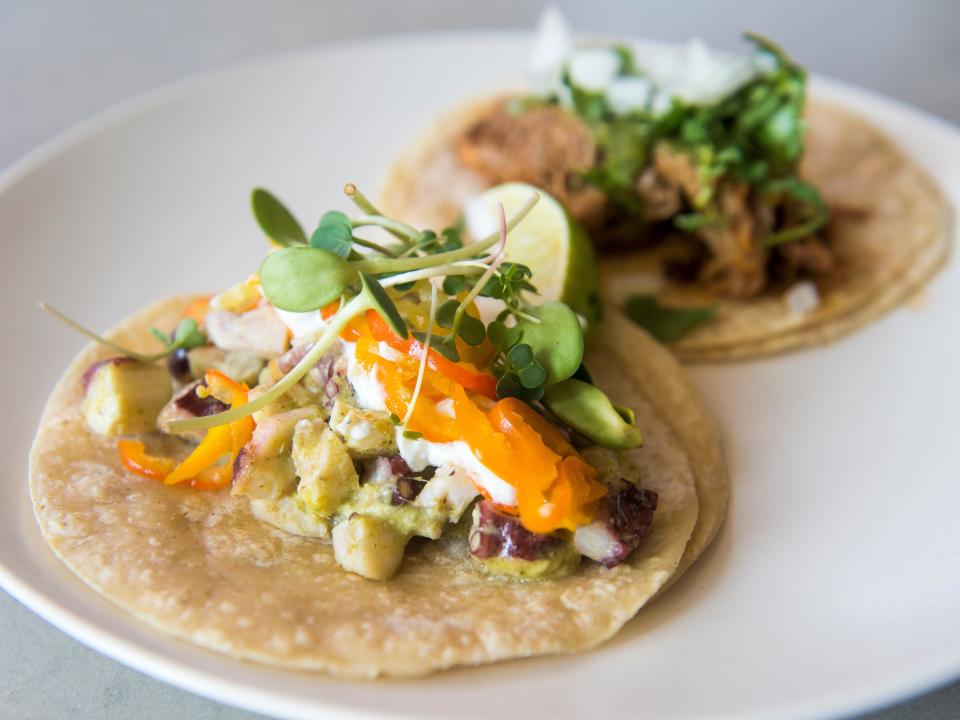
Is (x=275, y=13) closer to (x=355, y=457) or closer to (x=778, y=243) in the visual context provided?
(x=778, y=243)

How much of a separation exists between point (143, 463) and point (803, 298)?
2.91m

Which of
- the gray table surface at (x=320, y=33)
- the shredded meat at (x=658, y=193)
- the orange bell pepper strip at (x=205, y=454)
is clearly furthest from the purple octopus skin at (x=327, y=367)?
the gray table surface at (x=320, y=33)

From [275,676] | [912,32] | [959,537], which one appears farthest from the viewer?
[912,32]

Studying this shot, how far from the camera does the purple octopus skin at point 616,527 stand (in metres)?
2.93

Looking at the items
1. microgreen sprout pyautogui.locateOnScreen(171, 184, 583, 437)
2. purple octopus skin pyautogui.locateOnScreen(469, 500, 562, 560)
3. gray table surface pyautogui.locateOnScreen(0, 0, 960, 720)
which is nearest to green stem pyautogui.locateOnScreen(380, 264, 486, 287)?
microgreen sprout pyautogui.locateOnScreen(171, 184, 583, 437)

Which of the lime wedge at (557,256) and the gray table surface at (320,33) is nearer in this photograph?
the lime wedge at (557,256)

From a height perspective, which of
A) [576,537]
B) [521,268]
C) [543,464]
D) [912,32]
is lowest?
[912,32]

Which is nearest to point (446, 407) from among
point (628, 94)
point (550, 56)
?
point (628, 94)

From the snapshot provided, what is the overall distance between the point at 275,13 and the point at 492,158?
401cm

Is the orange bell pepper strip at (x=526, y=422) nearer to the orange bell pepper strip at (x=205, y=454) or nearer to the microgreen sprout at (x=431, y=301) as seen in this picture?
the microgreen sprout at (x=431, y=301)

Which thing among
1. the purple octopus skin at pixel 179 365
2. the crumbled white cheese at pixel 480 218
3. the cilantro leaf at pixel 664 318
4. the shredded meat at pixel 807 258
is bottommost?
the shredded meat at pixel 807 258

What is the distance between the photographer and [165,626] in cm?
266

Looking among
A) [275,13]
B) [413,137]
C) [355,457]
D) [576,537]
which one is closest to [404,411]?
[355,457]

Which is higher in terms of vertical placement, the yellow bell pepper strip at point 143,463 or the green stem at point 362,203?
the green stem at point 362,203
